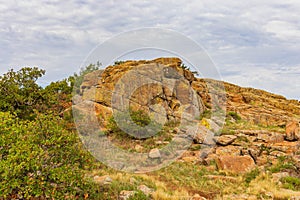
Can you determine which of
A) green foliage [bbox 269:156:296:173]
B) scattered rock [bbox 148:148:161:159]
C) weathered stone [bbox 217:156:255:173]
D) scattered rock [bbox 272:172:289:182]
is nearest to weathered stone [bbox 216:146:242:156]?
weathered stone [bbox 217:156:255:173]

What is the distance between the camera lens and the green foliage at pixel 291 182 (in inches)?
587

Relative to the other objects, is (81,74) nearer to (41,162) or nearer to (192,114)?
(192,114)

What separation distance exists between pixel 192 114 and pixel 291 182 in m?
A: 13.9

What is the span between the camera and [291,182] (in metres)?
15.5

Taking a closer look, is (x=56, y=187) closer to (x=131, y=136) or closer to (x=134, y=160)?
(x=134, y=160)

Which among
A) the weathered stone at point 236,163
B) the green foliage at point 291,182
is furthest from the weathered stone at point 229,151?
the green foliage at point 291,182

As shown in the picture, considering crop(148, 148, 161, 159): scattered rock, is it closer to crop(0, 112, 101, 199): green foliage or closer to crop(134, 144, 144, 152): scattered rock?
crop(134, 144, 144, 152): scattered rock

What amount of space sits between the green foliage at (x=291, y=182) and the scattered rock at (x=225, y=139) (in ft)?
21.2

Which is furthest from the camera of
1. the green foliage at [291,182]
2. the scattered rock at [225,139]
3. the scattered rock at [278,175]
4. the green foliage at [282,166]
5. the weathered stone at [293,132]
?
the weathered stone at [293,132]

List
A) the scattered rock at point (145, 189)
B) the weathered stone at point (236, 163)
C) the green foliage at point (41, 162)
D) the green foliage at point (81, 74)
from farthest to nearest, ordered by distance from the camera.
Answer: the green foliage at point (81, 74) → the weathered stone at point (236, 163) → the scattered rock at point (145, 189) → the green foliage at point (41, 162)

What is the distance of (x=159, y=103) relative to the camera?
27.6m

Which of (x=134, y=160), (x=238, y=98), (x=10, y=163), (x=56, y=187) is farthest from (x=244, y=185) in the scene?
(x=238, y=98)

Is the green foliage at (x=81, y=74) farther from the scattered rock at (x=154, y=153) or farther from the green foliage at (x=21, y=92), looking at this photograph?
the scattered rock at (x=154, y=153)

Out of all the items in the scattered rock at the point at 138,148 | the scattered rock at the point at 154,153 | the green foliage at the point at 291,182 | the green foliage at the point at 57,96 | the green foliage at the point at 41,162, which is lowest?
the green foliage at the point at 291,182
